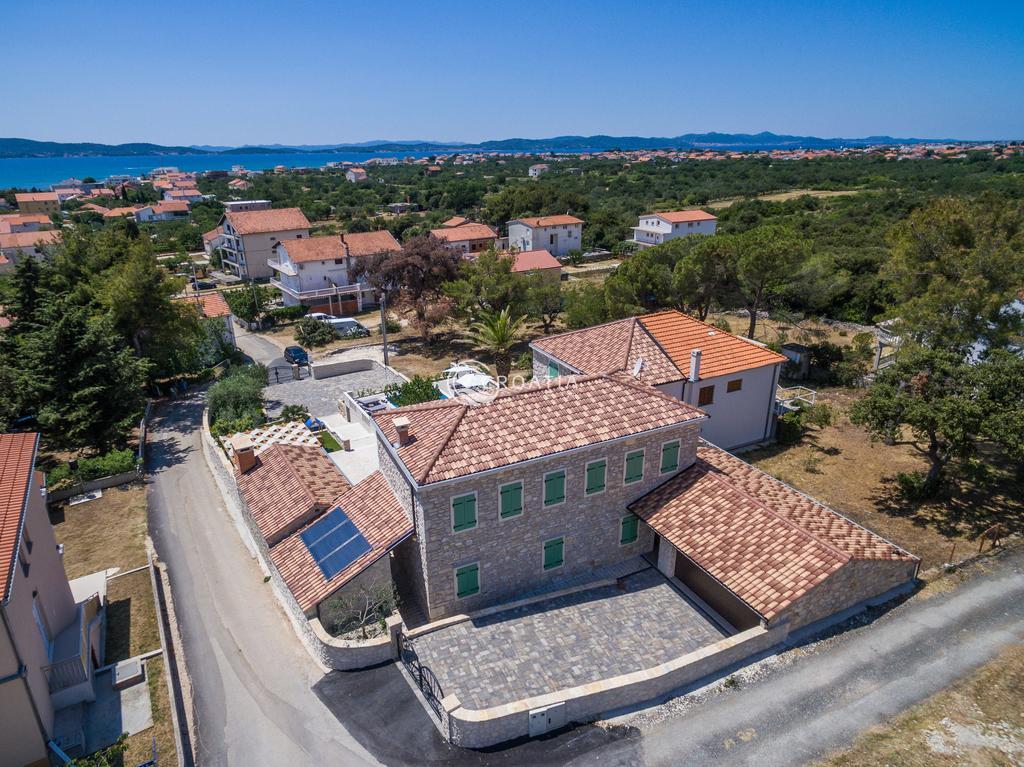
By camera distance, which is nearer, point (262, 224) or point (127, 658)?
point (127, 658)

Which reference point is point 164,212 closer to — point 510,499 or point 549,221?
point 549,221

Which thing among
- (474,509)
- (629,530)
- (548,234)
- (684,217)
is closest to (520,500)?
(474,509)

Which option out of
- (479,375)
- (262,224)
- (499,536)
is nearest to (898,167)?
(262,224)

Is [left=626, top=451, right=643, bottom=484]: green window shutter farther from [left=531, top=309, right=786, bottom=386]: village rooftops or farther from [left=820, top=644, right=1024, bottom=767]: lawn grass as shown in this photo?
[left=820, top=644, right=1024, bottom=767]: lawn grass

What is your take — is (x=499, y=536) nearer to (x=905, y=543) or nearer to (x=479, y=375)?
(x=905, y=543)

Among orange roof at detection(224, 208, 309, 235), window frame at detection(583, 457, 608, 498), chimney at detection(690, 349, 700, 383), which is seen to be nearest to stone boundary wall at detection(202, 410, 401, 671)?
window frame at detection(583, 457, 608, 498)

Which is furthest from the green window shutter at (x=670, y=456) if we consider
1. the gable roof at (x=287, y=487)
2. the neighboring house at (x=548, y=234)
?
the neighboring house at (x=548, y=234)
